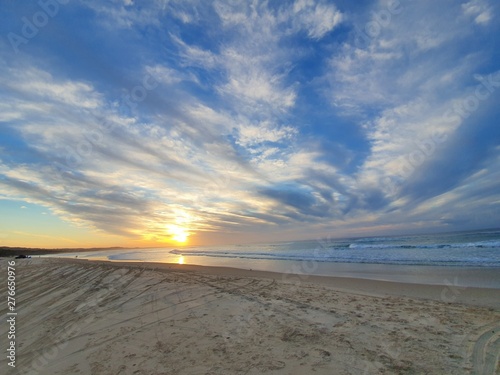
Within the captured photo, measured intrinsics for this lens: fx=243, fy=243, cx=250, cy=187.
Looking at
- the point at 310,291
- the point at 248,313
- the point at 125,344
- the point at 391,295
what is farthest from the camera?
the point at 310,291

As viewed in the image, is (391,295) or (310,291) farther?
(310,291)

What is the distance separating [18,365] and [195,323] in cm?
382

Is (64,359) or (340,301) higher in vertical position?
(340,301)

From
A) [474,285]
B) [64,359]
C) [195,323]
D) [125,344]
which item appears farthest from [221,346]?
[474,285]

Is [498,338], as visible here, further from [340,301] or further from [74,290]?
[74,290]

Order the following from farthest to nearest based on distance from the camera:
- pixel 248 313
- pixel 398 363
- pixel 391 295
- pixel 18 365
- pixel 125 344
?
pixel 391 295 → pixel 248 313 → pixel 125 344 → pixel 18 365 → pixel 398 363

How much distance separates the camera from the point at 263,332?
6.01m

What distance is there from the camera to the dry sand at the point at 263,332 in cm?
456

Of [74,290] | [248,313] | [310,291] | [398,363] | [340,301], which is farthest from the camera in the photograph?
[74,290]

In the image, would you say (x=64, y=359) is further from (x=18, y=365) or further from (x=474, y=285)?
(x=474, y=285)

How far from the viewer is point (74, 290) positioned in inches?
476

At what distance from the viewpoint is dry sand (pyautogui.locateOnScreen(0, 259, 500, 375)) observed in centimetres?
456

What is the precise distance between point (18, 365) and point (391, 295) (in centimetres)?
1147

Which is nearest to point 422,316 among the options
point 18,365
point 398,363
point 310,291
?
point 398,363
